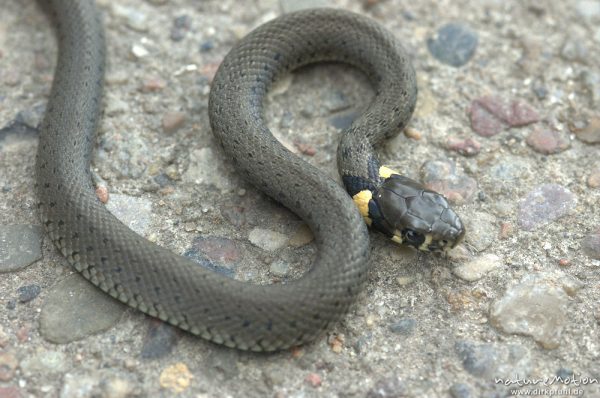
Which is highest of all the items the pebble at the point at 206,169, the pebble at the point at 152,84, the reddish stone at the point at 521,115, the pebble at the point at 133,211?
the reddish stone at the point at 521,115

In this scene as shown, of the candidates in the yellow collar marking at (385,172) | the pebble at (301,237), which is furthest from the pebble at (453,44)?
the pebble at (301,237)

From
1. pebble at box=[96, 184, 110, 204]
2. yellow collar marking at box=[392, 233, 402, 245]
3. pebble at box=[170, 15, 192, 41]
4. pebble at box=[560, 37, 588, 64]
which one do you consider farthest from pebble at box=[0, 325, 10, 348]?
pebble at box=[560, 37, 588, 64]

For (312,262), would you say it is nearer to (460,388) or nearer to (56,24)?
(460,388)

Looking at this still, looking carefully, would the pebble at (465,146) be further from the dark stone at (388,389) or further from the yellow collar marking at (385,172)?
the dark stone at (388,389)

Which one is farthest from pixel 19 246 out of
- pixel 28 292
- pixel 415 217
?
pixel 415 217

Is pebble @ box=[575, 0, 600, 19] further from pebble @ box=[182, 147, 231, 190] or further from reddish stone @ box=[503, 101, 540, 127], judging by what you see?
pebble @ box=[182, 147, 231, 190]

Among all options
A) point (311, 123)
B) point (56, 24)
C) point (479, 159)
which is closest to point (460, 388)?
point (479, 159)

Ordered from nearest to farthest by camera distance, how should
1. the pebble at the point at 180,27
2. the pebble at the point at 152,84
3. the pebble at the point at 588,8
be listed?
1. the pebble at the point at 152,84
2. the pebble at the point at 180,27
3. the pebble at the point at 588,8
